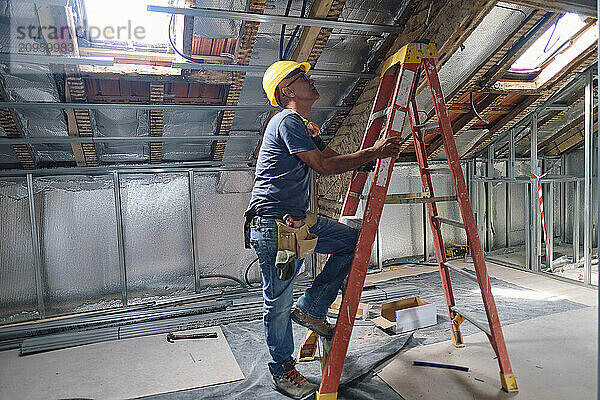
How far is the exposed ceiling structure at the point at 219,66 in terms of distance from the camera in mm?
2484

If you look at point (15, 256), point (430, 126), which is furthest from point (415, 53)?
point (15, 256)

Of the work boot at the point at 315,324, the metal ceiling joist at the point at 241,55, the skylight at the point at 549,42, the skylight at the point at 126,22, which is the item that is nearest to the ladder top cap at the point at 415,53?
the metal ceiling joist at the point at 241,55

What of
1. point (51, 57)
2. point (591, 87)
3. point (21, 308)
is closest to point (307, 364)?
point (51, 57)

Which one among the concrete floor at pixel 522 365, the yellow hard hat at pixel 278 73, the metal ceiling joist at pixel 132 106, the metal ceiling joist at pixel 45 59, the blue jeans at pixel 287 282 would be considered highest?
the metal ceiling joist at pixel 45 59

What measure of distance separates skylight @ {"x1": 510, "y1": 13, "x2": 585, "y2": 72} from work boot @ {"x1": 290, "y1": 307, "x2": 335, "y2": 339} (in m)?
2.82

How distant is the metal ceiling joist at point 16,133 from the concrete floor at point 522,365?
293 centimetres

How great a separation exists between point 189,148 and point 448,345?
2.66 metres

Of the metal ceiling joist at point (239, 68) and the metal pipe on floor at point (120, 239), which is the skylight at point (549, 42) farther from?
the metal pipe on floor at point (120, 239)

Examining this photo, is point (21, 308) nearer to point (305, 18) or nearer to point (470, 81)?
point (305, 18)

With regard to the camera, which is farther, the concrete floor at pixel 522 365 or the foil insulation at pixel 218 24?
the foil insulation at pixel 218 24

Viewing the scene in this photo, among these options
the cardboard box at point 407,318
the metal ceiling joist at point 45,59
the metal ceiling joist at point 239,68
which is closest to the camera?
the metal ceiling joist at point 45,59

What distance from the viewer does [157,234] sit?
3887 millimetres

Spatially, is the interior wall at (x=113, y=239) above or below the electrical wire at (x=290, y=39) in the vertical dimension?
below

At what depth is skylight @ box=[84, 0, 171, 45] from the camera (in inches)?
99.8
